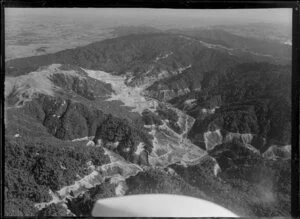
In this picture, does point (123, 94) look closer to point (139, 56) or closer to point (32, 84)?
point (139, 56)

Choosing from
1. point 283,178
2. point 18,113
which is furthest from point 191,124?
point 18,113

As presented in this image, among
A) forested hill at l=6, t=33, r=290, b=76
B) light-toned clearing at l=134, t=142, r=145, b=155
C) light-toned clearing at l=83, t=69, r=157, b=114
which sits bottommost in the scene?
light-toned clearing at l=134, t=142, r=145, b=155

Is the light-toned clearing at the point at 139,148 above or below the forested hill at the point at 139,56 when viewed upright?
below

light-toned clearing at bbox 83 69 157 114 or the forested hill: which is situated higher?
the forested hill

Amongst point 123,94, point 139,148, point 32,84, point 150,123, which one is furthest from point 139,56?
point 32,84

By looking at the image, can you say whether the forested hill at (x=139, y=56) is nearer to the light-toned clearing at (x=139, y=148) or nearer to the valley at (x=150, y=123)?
the valley at (x=150, y=123)

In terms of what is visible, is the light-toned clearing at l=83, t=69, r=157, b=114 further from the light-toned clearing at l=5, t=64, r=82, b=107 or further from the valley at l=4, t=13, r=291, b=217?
the light-toned clearing at l=5, t=64, r=82, b=107

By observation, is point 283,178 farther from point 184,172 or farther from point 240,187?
point 184,172

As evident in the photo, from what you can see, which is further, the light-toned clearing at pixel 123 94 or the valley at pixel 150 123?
the light-toned clearing at pixel 123 94

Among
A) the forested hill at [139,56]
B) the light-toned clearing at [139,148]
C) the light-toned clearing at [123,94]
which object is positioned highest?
the forested hill at [139,56]

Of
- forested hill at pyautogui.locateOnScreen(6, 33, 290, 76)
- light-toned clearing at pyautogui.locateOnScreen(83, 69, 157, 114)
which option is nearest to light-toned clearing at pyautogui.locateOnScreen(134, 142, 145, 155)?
light-toned clearing at pyautogui.locateOnScreen(83, 69, 157, 114)

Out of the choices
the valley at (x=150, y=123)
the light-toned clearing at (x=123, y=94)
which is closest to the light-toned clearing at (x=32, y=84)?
the valley at (x=150, y=123)
